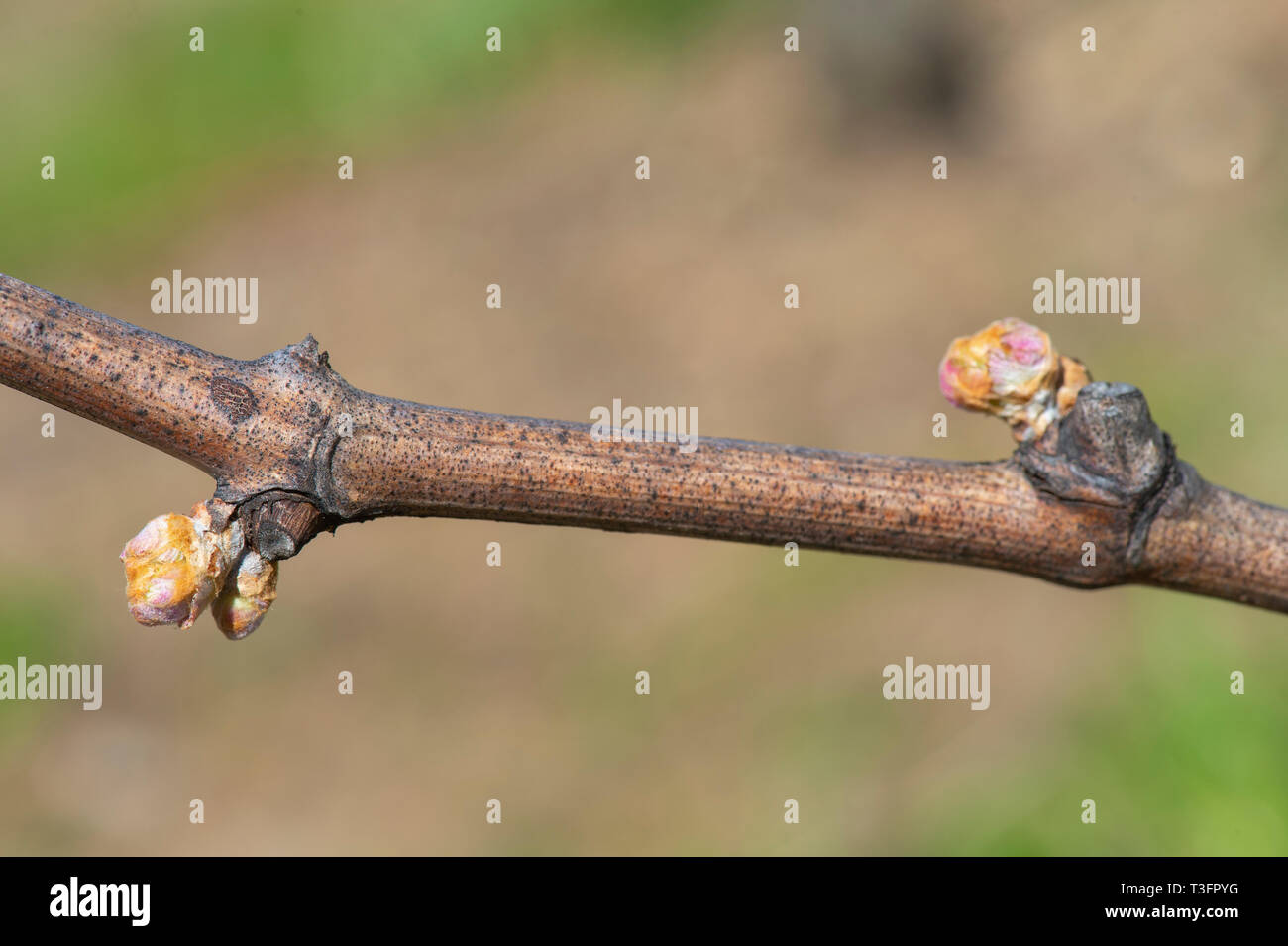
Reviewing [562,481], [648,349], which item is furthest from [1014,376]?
[648,349]

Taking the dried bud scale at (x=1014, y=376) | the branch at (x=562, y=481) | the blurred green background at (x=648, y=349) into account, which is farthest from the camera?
the blurred green background at (x=648, y=349)

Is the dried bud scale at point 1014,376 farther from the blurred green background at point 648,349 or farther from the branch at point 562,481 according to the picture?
the blurred green background at point 648,349

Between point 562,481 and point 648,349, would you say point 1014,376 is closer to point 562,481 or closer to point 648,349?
point 562,481

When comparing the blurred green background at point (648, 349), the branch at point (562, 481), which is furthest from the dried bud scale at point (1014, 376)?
the blurred green background at point (648, 349)

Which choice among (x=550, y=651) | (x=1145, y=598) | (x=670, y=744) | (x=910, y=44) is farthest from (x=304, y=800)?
(x=910, y=44)

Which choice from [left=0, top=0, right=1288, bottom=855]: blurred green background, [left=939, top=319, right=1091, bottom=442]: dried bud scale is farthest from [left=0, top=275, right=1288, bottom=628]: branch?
[left=0, top=0, right=1288, bottom=855]: blurred green background

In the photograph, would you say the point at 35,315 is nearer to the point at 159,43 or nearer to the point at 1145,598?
the point at 1145,598
